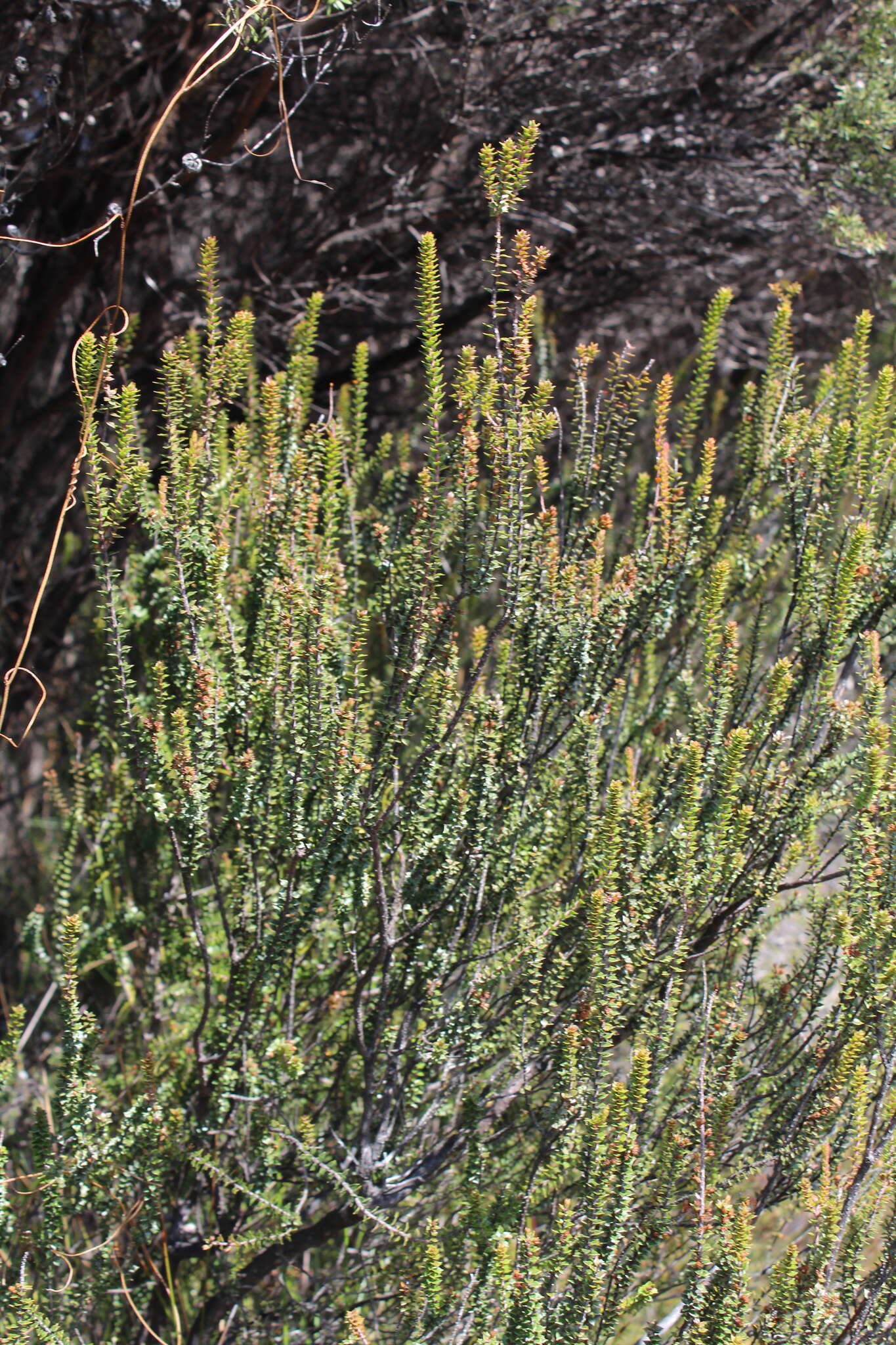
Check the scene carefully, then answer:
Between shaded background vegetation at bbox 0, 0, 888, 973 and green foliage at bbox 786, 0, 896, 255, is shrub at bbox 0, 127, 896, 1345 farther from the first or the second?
shaded background vegetation at bbox 0, 0, 888, 973

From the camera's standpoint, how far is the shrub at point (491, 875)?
6.37 feet

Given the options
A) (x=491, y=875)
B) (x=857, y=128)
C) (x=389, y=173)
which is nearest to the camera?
(x=491, y=875)

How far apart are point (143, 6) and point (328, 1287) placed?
3.02 m

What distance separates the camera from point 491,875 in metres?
2.34

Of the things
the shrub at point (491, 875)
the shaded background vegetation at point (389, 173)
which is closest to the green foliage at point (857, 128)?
the shaded background vegetation at point (389, 173)

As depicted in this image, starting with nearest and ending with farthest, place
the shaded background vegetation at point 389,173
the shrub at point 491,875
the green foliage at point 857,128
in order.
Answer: the shrub at point 491,875, the green foliage at point 857,128, the shaded background vegetation at point 389,173

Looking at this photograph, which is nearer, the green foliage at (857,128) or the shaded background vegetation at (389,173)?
the green foliage at (857,128)

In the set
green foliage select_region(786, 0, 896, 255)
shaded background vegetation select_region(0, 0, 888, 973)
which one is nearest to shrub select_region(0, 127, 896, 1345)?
green foliage select_region(786, 0, 896, 255)

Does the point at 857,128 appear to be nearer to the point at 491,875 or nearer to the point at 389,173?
the point at 389,173

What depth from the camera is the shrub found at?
1.94 metres

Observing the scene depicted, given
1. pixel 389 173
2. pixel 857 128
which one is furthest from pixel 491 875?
pixel 857 128

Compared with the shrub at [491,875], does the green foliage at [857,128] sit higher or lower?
higher

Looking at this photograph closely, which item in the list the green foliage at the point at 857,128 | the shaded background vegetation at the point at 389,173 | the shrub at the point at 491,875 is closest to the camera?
the shrub at the point at 491,875

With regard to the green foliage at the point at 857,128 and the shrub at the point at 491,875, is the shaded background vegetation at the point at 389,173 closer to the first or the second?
the green foliage at the point at 857,128
